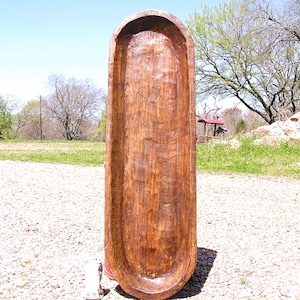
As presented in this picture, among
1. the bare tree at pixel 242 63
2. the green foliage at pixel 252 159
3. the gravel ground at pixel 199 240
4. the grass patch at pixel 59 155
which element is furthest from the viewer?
the bare tree at pixel 242 63

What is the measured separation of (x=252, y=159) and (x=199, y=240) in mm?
6935

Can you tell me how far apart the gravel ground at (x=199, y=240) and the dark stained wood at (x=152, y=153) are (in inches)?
11.7

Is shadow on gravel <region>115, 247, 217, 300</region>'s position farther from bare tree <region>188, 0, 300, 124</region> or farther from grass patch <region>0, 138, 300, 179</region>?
bare tree <region>188, 0, 300, 124</region>

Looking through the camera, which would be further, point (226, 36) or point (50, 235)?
point (226, 36)

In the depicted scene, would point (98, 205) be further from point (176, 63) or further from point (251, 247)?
point (176, 63)

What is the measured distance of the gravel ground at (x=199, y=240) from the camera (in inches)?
103

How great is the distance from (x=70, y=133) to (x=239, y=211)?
115 ft

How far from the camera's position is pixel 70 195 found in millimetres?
5609

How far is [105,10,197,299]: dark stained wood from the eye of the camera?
2492 mm

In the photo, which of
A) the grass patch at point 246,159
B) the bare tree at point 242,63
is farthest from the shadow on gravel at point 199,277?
the bare tree at point 242,63

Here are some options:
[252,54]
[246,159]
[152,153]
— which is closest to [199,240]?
[152,153]

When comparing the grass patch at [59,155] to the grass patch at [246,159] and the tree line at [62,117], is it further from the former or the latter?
the tree line at [62,117]

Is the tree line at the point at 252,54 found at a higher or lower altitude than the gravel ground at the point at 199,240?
higher

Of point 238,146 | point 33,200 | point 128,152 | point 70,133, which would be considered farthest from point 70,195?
point 70,133
